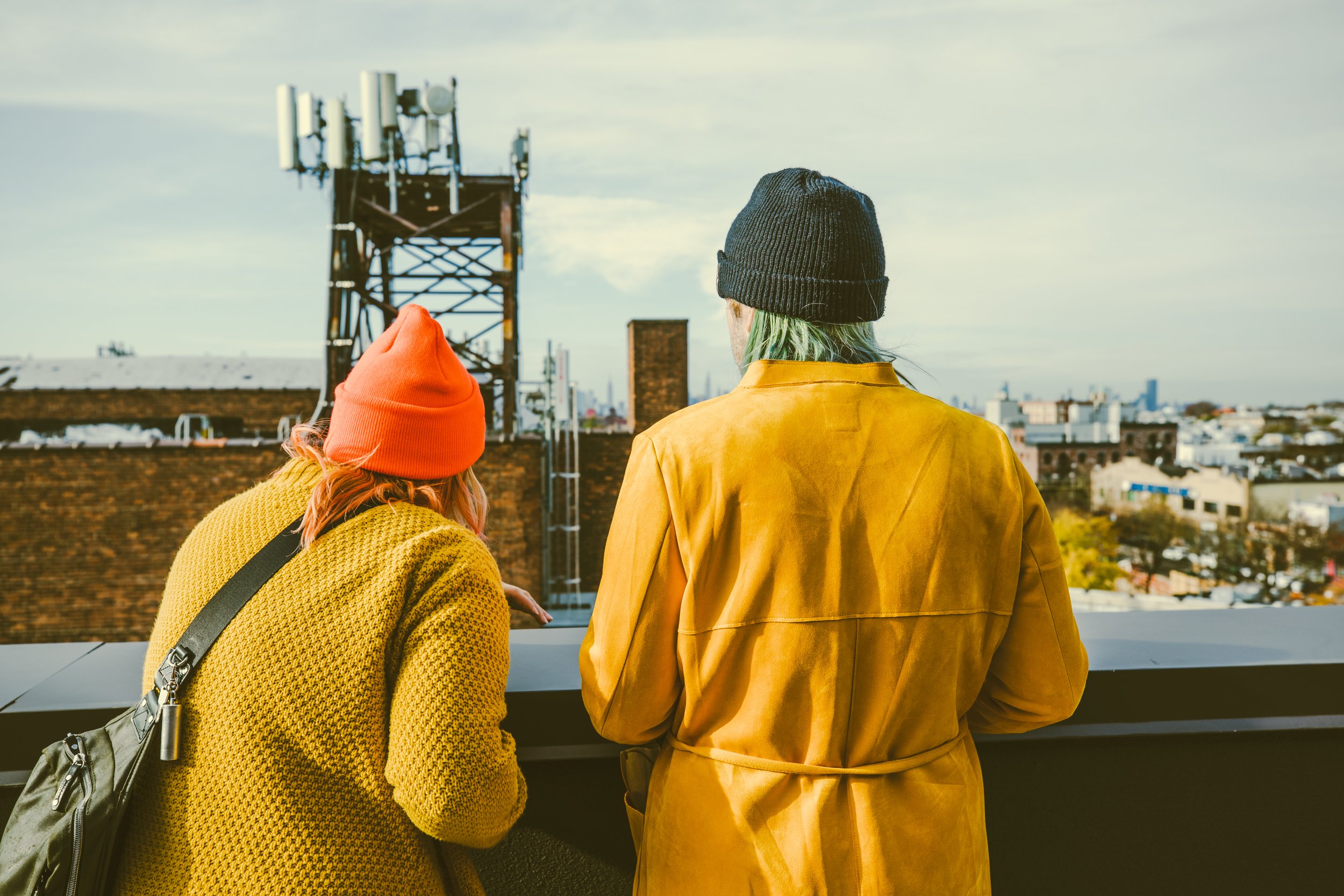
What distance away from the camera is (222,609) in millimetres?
1062

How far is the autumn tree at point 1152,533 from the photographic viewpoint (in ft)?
134

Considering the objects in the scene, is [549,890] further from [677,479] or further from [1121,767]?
[1121,767]

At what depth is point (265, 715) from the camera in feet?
3.39

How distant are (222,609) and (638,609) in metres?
0.57

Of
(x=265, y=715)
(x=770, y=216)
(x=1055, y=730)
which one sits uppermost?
(x=770, y=216)

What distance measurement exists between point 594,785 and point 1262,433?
68.0 metres

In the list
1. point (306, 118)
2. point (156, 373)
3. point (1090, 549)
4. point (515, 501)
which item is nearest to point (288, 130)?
point (306, 118)

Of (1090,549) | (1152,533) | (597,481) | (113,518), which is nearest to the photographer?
(113,518)

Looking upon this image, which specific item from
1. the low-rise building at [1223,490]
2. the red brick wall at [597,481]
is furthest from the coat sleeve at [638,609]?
the low-rise building at [1223,490]

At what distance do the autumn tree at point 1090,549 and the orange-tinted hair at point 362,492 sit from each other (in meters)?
45.5

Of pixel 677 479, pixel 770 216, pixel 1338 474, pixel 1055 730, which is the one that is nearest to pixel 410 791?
pixel 677 479

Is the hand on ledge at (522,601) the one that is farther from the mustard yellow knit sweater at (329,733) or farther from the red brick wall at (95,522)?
the red brick wall at (95,522)

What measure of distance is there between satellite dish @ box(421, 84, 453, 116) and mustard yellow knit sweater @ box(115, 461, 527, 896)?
16.1m

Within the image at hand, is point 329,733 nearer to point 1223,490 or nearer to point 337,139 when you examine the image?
point 337,139
